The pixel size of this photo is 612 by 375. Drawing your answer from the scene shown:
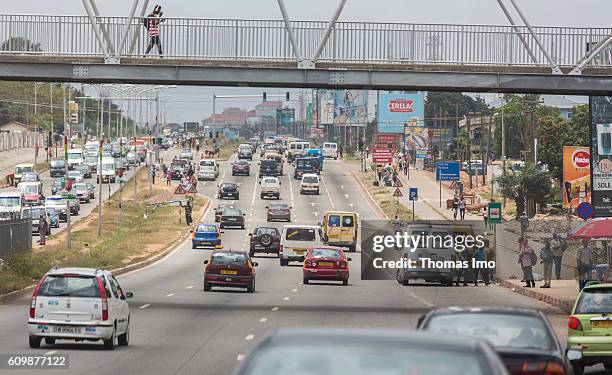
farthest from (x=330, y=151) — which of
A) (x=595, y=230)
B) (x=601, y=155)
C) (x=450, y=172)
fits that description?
(x=595, y=230)

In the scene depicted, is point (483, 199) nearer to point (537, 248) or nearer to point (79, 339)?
point (537, 248)

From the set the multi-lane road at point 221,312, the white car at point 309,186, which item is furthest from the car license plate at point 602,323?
the white car at point 309,186

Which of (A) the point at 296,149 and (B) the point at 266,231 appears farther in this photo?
(A) the point at 296,149

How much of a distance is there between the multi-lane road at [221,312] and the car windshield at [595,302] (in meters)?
5.56

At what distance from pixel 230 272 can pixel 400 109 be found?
156 meters

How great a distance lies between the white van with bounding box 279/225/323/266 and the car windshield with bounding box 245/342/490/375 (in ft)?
174

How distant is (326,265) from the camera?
4831 cm

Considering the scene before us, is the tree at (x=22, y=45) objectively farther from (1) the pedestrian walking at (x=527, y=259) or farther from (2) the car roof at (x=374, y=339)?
(2) the car roof at (x=374, y=339)

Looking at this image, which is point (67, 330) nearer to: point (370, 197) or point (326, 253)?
point (326, 253)

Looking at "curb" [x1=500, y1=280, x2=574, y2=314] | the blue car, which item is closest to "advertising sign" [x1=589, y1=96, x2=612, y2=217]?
"curb" [x1=500, y1=280, x2=574, y2=314]

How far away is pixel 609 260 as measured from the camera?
42.0m

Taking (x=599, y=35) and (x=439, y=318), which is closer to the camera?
(x=439, y=318)

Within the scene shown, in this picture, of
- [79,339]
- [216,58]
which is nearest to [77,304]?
[79,339]

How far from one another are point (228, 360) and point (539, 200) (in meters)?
77.8
